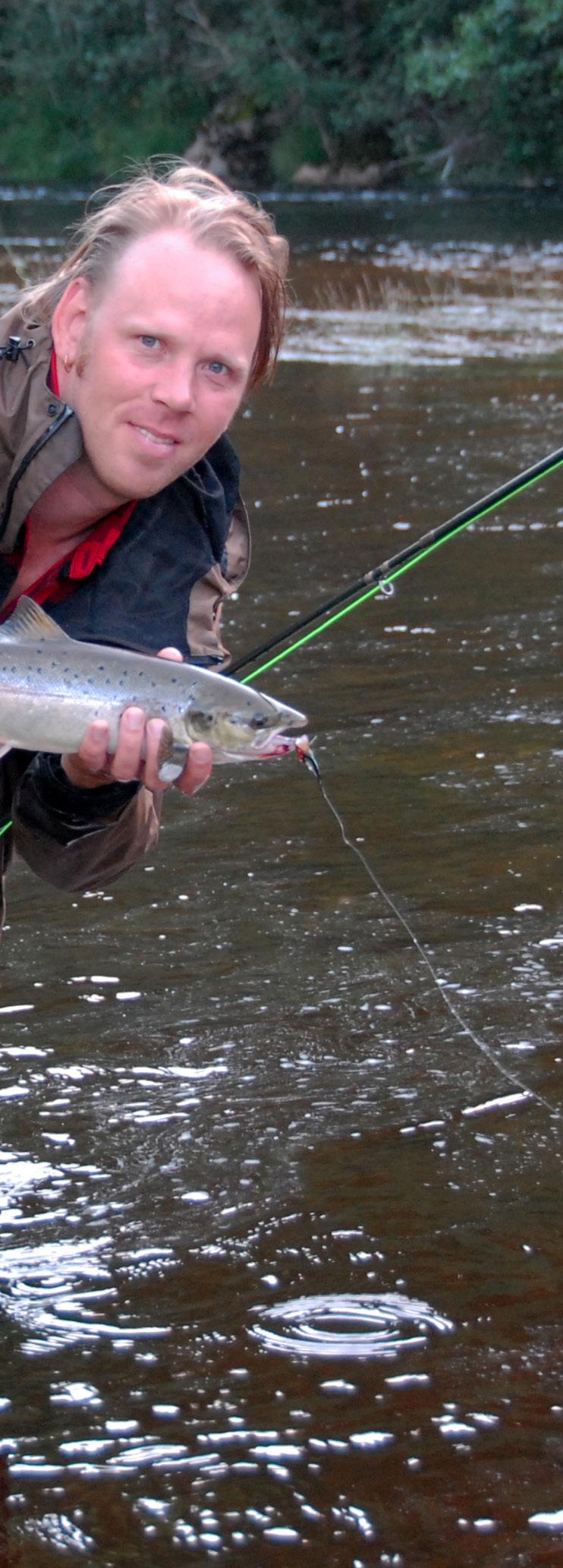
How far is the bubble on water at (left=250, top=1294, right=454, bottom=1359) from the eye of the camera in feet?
9.32

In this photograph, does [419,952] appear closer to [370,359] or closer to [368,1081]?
[368,1081]

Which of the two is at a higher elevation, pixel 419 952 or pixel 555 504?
pixel 419 952

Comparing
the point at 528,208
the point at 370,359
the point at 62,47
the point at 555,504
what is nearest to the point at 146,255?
the point at 555,504

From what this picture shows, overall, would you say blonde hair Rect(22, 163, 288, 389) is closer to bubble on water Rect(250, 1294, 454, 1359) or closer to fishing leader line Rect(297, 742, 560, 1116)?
fishing leader line Rect(297, 742, 560, 1116)

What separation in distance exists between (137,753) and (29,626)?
21cm

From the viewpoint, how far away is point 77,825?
268cm

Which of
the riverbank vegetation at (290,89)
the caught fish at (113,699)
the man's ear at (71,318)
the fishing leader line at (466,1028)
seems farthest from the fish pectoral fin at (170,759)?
the riverbank vegetation at (290,89)

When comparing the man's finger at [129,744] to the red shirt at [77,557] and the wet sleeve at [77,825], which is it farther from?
the red shirt at [77,557]

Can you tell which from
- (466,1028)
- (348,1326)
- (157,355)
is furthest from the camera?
(466,1028)

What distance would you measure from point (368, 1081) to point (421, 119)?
40303 millimetres

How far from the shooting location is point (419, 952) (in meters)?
4.25

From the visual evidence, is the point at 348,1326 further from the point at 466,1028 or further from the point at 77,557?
the point at 77,557

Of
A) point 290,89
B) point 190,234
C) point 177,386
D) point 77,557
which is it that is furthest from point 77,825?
point 290,89

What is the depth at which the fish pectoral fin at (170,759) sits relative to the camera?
240 centimetres
